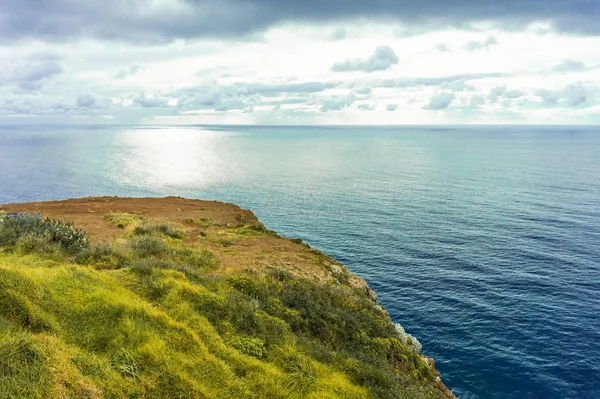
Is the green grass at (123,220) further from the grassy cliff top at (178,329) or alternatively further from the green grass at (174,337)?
the green grass at (174,337)

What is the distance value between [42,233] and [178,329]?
536 inches

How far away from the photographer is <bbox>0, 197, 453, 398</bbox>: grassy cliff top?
10094mm

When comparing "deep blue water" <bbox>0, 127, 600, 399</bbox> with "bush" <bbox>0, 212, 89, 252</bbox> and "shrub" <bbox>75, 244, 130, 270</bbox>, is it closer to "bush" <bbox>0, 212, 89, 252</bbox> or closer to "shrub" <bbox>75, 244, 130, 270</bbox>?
"shrub" <bbox>75, 244, 130, 270</bbox>

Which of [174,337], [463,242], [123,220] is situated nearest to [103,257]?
[174,337]

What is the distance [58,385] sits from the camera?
351 inches

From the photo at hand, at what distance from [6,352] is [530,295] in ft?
130

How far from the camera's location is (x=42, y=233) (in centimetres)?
2128

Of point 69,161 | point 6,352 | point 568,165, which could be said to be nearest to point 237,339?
point 6,352

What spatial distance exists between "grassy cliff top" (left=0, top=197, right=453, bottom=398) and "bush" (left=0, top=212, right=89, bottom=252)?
9 centimetres

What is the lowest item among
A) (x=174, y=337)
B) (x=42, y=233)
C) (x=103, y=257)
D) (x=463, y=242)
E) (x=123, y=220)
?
(x=463, y=242)

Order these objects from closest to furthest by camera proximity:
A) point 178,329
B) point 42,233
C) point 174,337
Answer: point 174,337
point 178,329
point 42,233

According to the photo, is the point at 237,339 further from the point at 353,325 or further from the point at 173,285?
the point at 353,325

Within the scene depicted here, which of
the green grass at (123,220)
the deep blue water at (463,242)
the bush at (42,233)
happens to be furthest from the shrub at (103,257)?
A: the deep blue water at (463,242)

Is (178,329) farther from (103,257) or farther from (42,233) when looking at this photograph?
(42,233)
